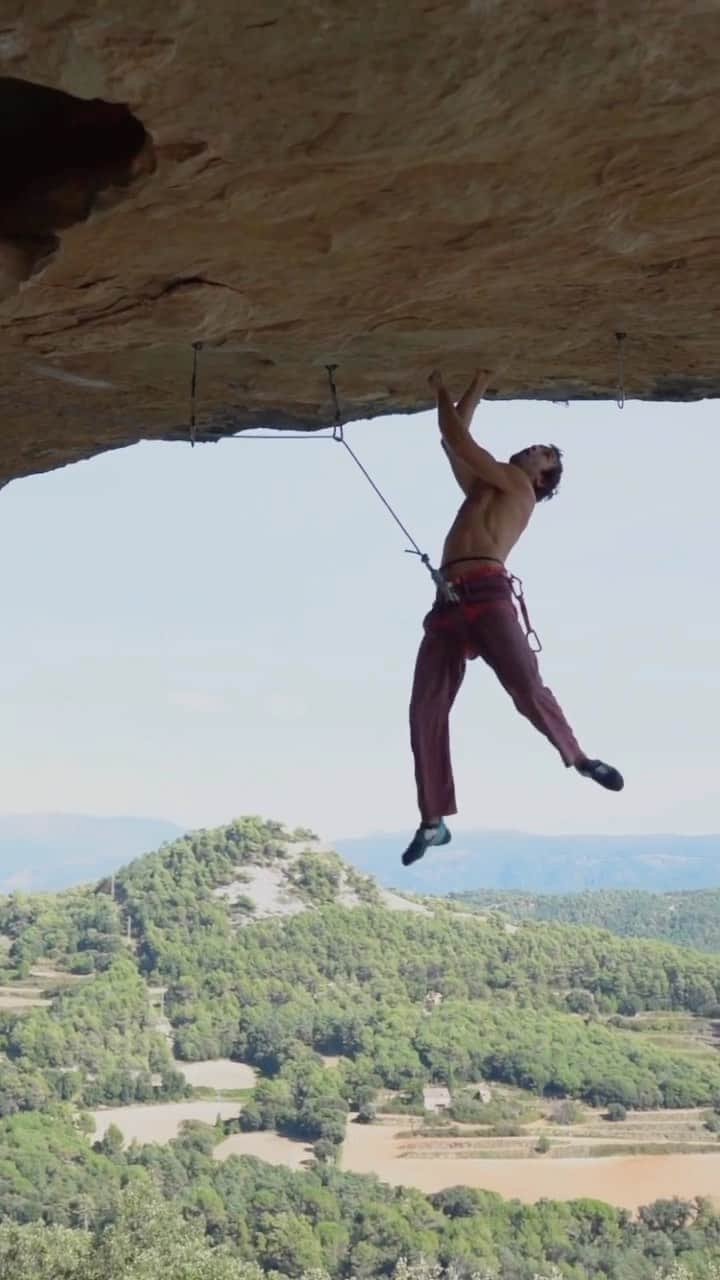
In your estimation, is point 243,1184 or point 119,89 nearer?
point 119,89

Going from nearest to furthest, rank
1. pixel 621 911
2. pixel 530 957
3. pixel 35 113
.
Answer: pixel 35 113 → pixel 530 957 → pixel 621 911

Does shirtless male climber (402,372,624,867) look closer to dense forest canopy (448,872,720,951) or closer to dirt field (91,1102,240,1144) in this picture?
dirt field (91,1102,240,1144)

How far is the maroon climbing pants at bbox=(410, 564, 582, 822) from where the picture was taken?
4.11m

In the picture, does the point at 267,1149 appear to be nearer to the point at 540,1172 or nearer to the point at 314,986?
the point at 540,1172

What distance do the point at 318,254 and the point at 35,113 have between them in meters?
0.85

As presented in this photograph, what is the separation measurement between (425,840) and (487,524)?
964mm

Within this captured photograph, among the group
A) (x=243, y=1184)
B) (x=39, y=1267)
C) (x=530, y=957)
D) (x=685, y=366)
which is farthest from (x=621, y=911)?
(x=685, y=366)

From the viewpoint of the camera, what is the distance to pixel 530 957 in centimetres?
6047

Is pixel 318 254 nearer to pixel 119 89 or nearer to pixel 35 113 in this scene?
pixel 35 113

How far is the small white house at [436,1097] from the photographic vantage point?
2072 inches

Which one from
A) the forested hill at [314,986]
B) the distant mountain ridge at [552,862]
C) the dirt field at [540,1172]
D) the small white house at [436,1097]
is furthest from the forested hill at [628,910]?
the distant mountain ridge at [552,862]

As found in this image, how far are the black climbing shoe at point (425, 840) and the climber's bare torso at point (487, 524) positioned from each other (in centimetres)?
76

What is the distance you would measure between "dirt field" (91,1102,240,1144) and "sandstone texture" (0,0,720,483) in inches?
1832

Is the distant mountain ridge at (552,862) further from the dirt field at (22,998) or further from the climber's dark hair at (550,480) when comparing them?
the climber's dark hair at (550,480)
